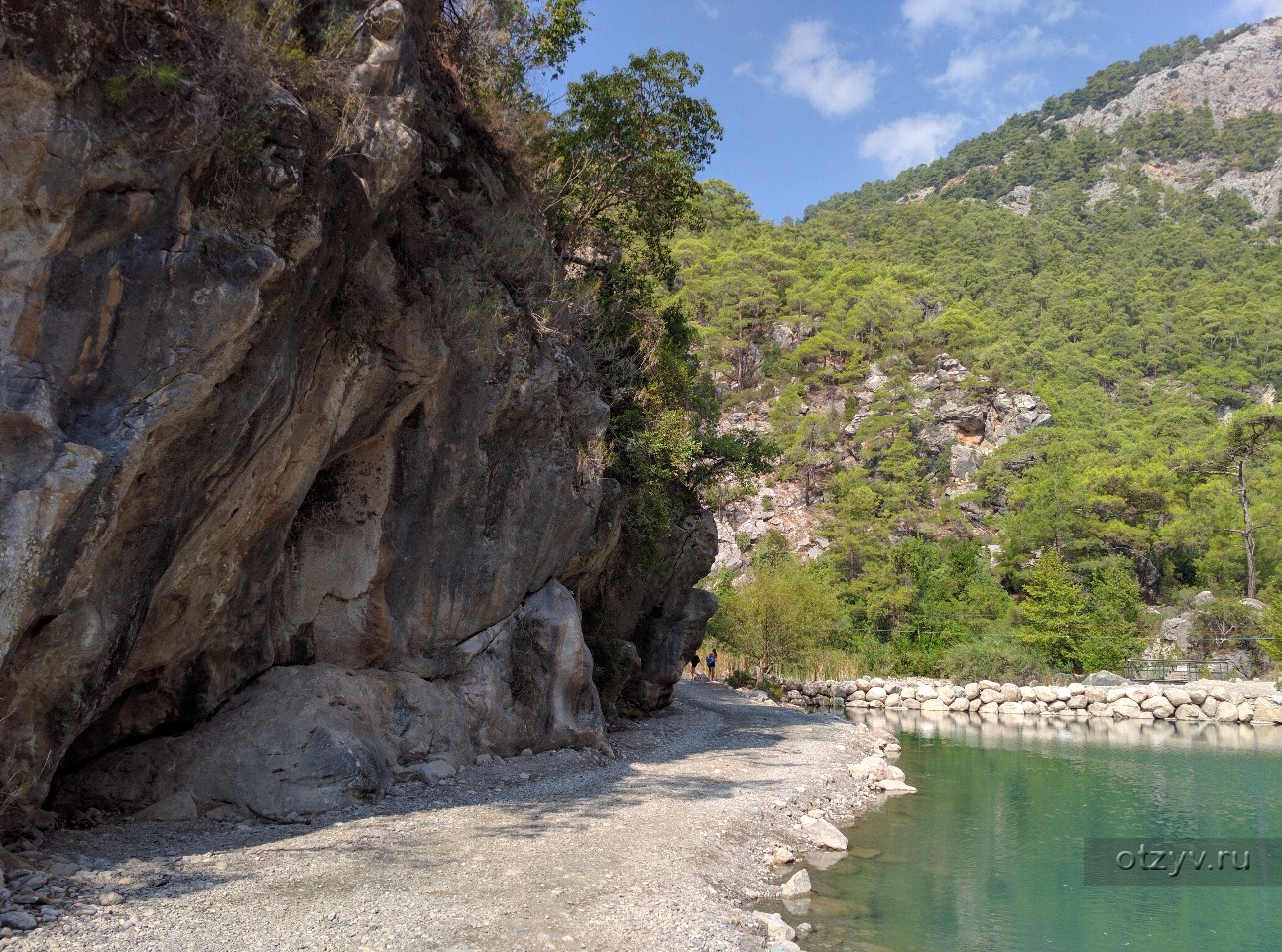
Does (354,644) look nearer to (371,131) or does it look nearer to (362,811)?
(362,811)

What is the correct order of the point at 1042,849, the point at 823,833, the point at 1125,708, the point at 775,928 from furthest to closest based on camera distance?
the point at 1125,708 < the point at 1042,849 < the point at 823,833 < the point at 775,928

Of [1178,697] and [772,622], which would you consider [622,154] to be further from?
[1178,697]

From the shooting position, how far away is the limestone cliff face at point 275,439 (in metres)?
7.38

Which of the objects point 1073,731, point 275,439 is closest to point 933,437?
point 1073,731

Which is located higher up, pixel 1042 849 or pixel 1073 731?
pixel 1073 731

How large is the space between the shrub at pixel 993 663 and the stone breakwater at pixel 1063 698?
1.32 m

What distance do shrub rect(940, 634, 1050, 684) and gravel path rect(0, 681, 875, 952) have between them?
29.2 meters

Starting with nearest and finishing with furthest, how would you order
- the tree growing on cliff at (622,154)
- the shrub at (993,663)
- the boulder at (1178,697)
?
the tree growing on cliff at (622,154) < the boulder at (1178,697) < the shrub at (993,663)

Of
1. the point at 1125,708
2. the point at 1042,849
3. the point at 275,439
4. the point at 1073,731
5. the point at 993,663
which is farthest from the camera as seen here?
the point at 993,663

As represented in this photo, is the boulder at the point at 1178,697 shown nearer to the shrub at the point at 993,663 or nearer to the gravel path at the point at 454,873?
the shrub at the point at 993,663

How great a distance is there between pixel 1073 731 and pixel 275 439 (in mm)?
28605

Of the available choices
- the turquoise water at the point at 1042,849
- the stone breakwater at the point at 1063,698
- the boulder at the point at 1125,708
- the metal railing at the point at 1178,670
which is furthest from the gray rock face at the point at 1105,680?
the turquoise water at the point at 1042,849

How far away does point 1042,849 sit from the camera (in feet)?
46.3

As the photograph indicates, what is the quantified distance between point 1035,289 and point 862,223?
90.2 ft
